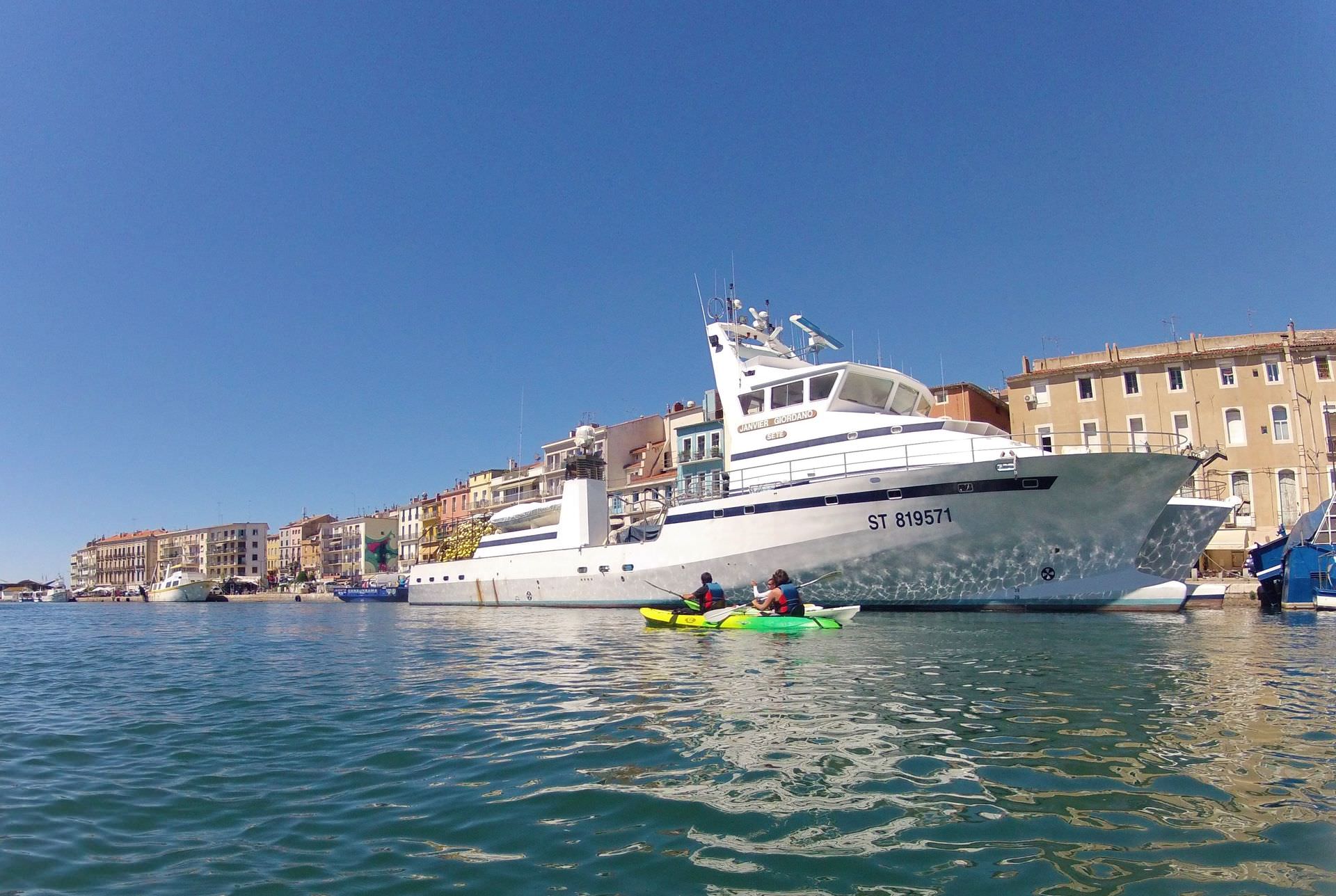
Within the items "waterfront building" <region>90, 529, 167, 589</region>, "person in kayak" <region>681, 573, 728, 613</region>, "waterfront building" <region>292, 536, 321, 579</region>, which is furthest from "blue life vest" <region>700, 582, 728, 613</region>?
"waterfront building" <region>90, 529, 167, 589</region>

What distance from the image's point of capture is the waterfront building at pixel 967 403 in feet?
136

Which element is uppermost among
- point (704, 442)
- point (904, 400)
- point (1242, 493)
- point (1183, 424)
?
point (704, 442)

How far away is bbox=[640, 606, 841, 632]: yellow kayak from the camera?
689 inches

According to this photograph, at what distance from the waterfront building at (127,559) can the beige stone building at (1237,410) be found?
133470 millimetres

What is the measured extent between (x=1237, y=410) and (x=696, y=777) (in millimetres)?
39630

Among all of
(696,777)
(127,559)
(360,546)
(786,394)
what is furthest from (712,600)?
(127,559)

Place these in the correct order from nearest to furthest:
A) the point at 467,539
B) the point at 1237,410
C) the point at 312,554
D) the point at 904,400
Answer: the point at 904,400, the point at 1237,410, the point at 467,539, the point at 312,554

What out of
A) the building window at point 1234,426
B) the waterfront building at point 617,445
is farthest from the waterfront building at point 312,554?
the building window at point 1234,426

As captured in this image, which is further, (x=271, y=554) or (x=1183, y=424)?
(x=271, y=554)

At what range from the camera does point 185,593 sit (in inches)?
3219

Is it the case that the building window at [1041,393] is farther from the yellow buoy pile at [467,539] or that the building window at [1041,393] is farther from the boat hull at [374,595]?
the boat hull at [374,595]

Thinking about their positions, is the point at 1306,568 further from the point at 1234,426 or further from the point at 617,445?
the point at 617,445

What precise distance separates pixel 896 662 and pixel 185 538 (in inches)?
5447

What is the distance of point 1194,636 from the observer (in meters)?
15.6
